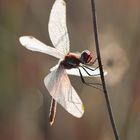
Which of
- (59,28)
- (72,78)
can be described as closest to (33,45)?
(59,28)

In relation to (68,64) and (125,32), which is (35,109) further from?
(68,64)

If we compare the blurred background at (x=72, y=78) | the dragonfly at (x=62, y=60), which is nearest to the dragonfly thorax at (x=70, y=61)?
the dragonfly at (x=62, y=60)

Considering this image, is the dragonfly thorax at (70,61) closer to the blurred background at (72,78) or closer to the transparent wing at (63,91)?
the transparent wing at (63,91)

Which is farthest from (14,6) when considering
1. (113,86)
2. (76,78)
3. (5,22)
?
(113,86)

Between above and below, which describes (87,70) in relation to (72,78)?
below

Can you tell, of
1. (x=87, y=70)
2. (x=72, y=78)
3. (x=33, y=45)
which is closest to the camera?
(x=33, y=45)

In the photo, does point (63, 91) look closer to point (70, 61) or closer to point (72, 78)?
point (70, 61)

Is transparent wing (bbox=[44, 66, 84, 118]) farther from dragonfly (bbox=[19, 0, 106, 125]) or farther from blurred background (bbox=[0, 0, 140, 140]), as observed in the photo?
blurred background (bbox=[0, 0, 140, 140])
